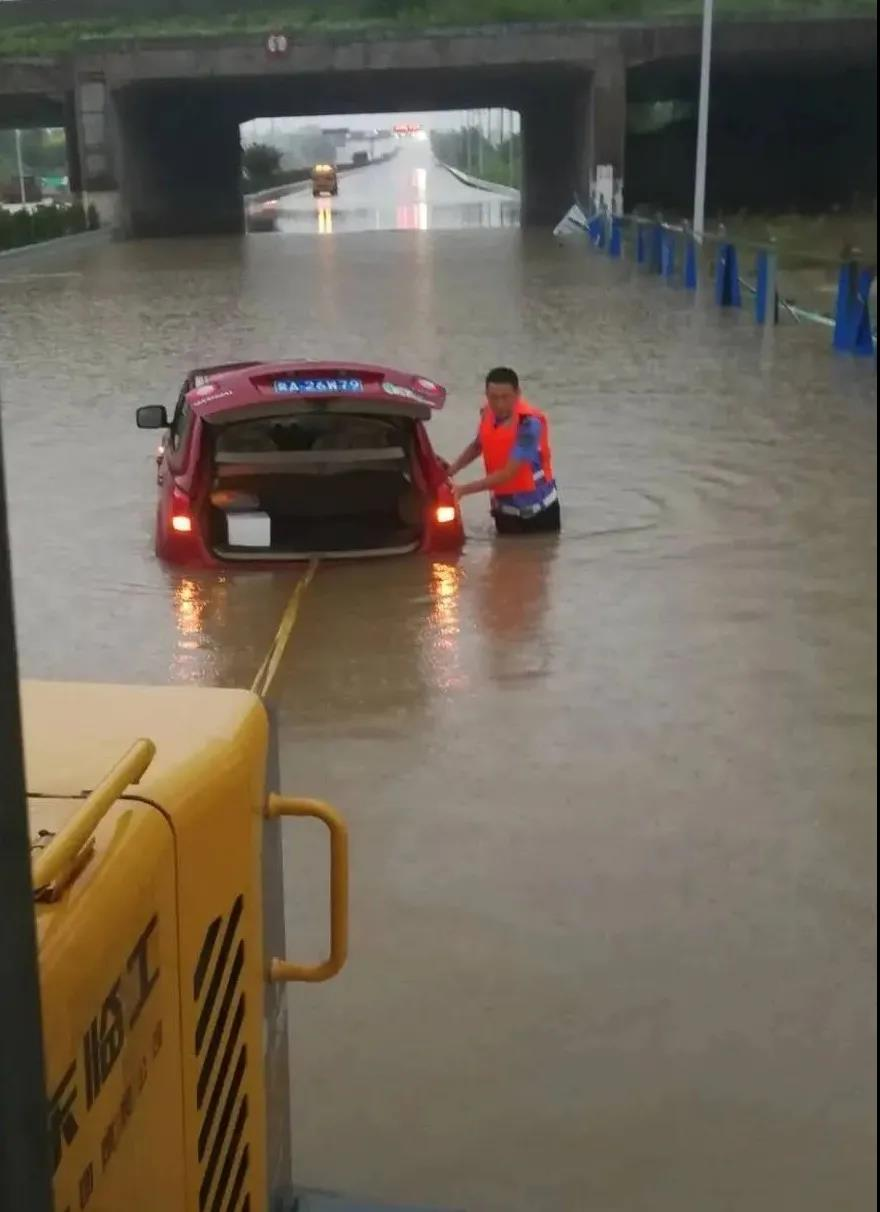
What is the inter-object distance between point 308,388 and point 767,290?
14.1m

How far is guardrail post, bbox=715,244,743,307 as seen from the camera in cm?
2395

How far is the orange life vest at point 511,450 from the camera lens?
9.78m

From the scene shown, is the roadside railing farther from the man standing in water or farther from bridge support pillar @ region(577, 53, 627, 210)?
bridge support pillar @ region(577, 53, 627, 210)

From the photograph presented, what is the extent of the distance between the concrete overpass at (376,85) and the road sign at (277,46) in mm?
219

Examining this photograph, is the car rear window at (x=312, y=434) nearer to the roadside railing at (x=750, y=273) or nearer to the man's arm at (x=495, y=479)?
the man's arm at (x=495, y=479)

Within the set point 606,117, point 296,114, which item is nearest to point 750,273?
point 606,117

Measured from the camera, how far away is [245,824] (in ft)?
8.50

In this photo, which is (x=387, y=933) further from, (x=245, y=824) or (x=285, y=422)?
(x=285, y=422)

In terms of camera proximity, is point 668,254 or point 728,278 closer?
point 728,278

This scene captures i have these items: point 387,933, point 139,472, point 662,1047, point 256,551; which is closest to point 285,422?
point 256,551

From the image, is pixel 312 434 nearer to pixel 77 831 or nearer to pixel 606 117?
pixel 77 831

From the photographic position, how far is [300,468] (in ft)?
29.6

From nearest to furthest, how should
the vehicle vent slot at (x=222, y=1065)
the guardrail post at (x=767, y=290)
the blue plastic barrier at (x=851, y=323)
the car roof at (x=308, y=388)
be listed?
the vehicle vent slot at (x=222, y=1065), the car roof at (x=308, y=388), the blue plastic barrier at (x=851, y=323), the guardrail post at (x=767, y=290)

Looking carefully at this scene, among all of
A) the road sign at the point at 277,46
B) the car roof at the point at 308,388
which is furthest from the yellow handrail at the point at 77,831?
the road sign at the point at 277,46
